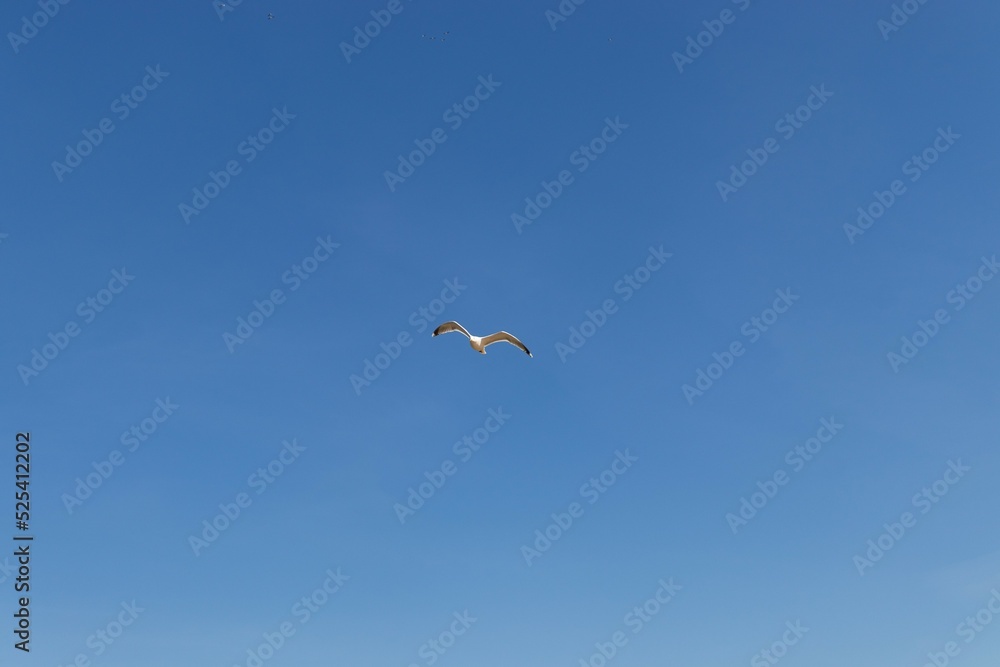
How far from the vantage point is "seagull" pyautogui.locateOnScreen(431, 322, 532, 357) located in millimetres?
66250

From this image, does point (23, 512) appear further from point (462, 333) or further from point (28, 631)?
point (462, 333)

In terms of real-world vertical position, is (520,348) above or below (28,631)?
above

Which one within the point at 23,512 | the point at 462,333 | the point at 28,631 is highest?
the point at 462,333

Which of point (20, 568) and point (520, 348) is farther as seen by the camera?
point (520, 348)

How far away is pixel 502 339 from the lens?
67.4 meters

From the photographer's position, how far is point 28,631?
63594 millimetres

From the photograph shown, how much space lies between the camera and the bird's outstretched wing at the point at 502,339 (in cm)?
6694

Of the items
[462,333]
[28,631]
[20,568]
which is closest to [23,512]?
[20,568]

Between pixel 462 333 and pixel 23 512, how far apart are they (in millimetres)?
30130

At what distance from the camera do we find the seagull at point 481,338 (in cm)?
6625

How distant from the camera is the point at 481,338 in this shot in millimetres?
66875

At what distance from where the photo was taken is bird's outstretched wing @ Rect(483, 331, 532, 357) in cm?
6694

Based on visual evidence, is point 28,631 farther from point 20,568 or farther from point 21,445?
point 21,445

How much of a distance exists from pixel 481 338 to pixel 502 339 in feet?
5.08
